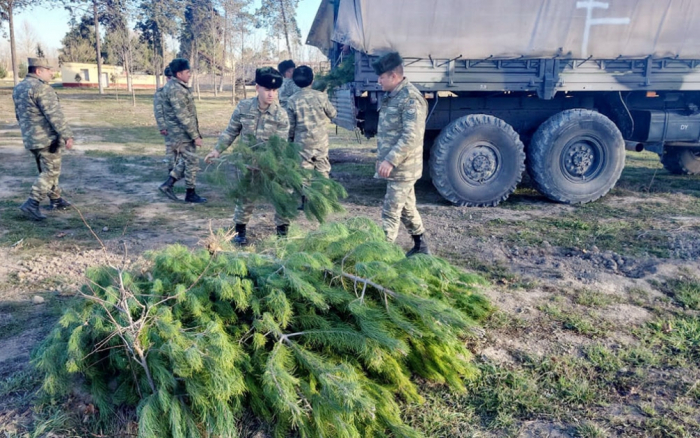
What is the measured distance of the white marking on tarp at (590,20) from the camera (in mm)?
6586

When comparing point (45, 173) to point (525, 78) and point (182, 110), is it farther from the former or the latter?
point (525, 78)

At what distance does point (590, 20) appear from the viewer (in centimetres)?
659

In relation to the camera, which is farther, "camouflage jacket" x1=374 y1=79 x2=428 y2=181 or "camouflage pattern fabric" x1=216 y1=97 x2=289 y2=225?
"camouflage pattern fabric" x1=216 y1=97 x2=289 y2=225

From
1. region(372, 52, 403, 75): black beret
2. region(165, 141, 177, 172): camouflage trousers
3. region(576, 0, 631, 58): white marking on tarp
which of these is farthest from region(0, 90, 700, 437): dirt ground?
region(576, 0, 631, 58): white marking on tarp

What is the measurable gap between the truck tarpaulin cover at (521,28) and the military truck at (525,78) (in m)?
0.01

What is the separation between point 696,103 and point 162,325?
26.4 feet

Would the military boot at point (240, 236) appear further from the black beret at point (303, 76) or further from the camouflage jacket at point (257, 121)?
the black beret at point (303, 76)

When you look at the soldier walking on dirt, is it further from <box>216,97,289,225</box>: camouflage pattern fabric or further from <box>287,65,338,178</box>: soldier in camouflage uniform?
<box>216,97,289,225</box>: camouflage pattern fabric

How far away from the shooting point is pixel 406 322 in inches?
108

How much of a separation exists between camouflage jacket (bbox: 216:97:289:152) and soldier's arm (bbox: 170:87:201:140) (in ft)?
6.62

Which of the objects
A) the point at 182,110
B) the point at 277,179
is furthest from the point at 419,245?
the point at 182,110

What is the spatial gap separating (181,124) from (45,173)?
167 cm

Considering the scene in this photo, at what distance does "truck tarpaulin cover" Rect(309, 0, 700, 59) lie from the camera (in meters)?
6.28

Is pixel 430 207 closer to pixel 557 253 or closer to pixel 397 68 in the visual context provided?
pixel 557 253
